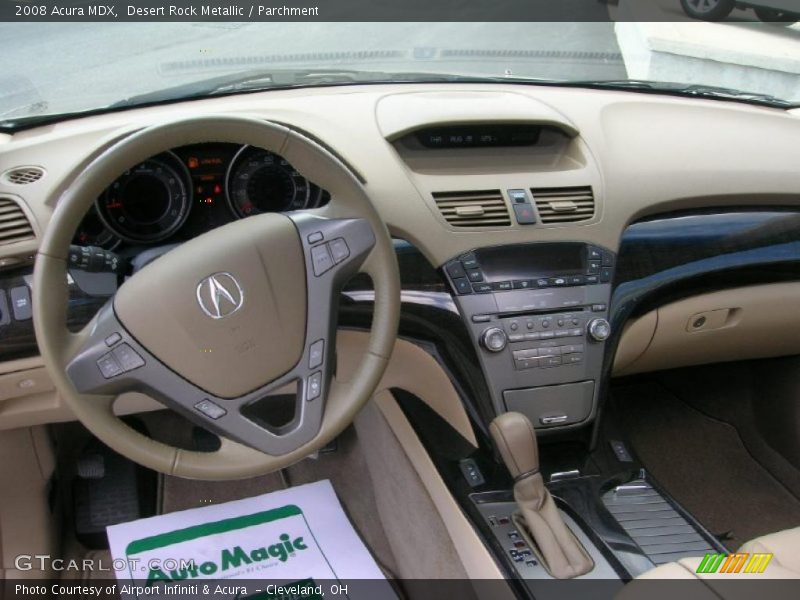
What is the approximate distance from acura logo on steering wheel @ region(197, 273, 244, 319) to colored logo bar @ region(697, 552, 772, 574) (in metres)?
0.76

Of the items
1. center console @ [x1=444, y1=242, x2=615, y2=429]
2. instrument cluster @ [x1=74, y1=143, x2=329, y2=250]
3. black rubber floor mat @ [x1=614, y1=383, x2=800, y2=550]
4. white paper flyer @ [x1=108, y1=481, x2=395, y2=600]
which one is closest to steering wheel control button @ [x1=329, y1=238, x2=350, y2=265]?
instrument cluster @ [x1=74, y1=143, x2=329, y2=250]

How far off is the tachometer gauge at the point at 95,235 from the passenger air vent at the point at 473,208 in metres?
0.63

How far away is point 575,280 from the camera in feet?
5.62

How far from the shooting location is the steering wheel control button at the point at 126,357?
1.22m

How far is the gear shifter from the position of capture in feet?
4.89

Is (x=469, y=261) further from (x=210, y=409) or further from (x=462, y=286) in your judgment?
(x=210, y=409)

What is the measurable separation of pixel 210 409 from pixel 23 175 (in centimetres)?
61

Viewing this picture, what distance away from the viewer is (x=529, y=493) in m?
1.54

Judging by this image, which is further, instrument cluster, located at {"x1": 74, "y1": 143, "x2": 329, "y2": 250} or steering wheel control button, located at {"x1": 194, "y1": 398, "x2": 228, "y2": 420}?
instrument cluster, located at {"x1": 74, "y1": 143, "x2": 329, "y2": 250}

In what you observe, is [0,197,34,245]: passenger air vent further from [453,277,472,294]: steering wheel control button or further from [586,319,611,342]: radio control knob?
[586,319,611,342]: radio control knob

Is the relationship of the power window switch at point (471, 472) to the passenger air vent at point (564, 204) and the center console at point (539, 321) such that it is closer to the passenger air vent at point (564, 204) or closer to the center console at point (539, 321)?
the center console at point (539, 321)

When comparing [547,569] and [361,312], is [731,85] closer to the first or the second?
[361,312]

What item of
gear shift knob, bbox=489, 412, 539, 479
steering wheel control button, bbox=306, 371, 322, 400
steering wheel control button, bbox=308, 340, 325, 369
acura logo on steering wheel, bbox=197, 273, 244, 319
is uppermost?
acura logo on steering wheel, bbox=197, 273, 244, 319

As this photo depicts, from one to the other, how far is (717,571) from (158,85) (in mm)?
1505
